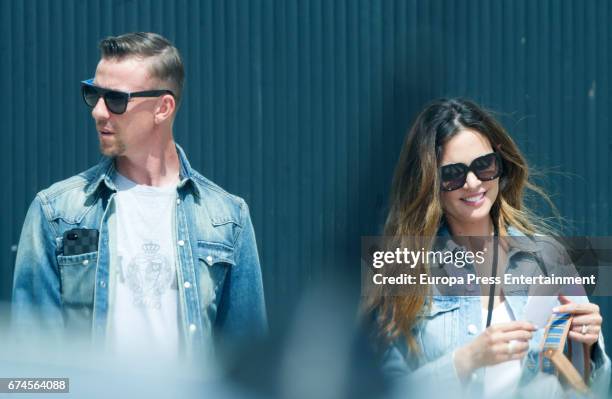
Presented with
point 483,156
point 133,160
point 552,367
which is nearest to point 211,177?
point 133,160

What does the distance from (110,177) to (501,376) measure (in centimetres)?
171

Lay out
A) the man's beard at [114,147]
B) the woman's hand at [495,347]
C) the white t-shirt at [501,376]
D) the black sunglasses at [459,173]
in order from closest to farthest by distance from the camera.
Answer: the woman's hand at [495,347] → the white t-shirt at [501,376] → the black sunglasses at [459,173] → the man's beard at [114,147]

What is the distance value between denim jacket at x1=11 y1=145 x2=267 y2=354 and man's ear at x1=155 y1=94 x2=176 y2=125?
178 mm

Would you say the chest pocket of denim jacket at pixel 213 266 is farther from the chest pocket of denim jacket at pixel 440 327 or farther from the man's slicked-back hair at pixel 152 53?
the chest pocket of denim jacket at pixel 440 327

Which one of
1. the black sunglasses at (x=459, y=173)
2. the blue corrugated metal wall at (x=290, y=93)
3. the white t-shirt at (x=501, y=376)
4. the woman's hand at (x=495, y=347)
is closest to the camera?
the woman's hand at (x=495, y=347)

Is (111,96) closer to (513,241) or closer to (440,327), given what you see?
(440,327)

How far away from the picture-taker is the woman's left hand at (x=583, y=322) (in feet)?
11.1

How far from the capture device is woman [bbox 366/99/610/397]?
3.37 m

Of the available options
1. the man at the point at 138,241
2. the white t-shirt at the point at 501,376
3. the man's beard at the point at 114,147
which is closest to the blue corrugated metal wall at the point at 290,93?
the man at the point at 138,241

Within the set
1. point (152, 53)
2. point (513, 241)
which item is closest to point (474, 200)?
point (513, 241)

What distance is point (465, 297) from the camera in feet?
11.3

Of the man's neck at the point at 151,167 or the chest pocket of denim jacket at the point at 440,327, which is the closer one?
the chest pocket of denim jacket at the point at 440,327

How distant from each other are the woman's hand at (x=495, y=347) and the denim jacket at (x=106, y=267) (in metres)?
0.92

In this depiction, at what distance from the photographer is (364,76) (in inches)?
179
